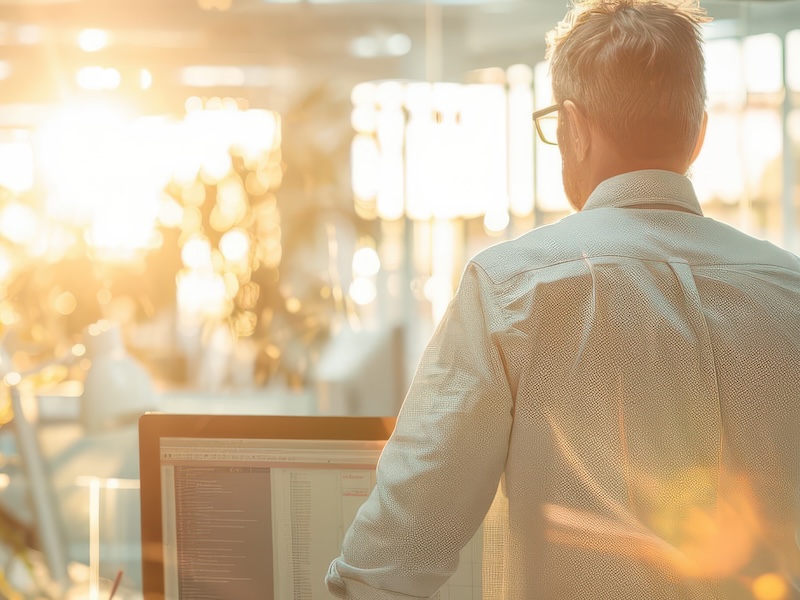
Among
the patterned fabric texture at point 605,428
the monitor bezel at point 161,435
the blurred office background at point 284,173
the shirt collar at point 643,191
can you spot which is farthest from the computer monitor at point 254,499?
the blurred office background at point 284,173

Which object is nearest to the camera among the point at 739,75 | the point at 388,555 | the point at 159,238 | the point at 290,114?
the point at 388,555

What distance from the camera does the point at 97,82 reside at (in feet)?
11.4

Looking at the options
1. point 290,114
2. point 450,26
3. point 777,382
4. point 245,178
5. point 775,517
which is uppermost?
point 450,26

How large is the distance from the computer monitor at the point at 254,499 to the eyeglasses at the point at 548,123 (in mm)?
355

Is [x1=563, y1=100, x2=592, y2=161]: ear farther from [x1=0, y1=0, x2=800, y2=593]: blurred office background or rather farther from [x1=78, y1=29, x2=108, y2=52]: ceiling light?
[x1=78, y1=29, x2=108, y2=52]: ceiling light

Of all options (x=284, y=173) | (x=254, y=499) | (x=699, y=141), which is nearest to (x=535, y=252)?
(x=699, y=141)

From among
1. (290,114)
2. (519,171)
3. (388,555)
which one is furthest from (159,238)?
(388,555)

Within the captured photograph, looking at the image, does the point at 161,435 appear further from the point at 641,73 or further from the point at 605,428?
the point at 641,73

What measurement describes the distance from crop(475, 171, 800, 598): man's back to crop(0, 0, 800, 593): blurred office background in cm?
218

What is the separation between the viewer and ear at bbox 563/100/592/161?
33.1 inches

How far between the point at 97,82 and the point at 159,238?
3.11 ft

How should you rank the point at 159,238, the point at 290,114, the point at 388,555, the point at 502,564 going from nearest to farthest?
the point at 388,555 → the point at 502,564 → the point at 159,238 → the point at 290,114

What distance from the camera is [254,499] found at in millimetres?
938

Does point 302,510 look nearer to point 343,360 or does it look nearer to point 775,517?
point 775,517
